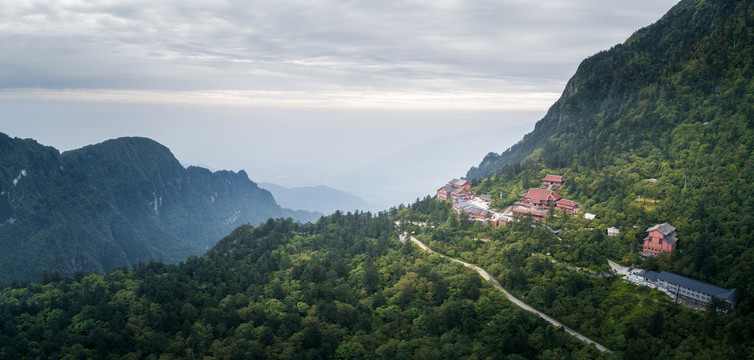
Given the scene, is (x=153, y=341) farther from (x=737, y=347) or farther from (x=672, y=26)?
(x=672, y=26)

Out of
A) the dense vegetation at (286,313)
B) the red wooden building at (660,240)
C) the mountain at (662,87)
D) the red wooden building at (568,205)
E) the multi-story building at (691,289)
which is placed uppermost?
the mountain at (662,87)

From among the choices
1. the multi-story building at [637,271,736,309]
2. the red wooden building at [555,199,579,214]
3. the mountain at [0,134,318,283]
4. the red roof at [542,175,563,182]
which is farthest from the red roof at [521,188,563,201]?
the mountain at [0,134,318,283]

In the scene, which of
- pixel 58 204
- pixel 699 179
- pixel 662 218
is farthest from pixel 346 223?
pixel 58 204

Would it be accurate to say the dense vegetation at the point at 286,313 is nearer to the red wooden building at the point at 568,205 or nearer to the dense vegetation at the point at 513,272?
the dense vegetation at the point at 513,272

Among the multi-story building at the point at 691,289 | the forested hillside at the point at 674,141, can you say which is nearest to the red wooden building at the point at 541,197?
the forested hillside at the point at 674,141

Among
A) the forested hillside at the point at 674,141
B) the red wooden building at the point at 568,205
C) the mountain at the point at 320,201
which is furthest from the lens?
the mountain at the point at 320,201

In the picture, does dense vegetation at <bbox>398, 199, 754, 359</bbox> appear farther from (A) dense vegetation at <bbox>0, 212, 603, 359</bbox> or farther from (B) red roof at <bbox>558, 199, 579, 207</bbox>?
(B) red roof at <bbox>558, 199, 579, 207</bbox>

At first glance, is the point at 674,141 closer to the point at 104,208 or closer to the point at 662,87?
the point at 662,87

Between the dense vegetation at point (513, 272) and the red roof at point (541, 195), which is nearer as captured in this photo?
the dense vegetation at point (513, 272)
